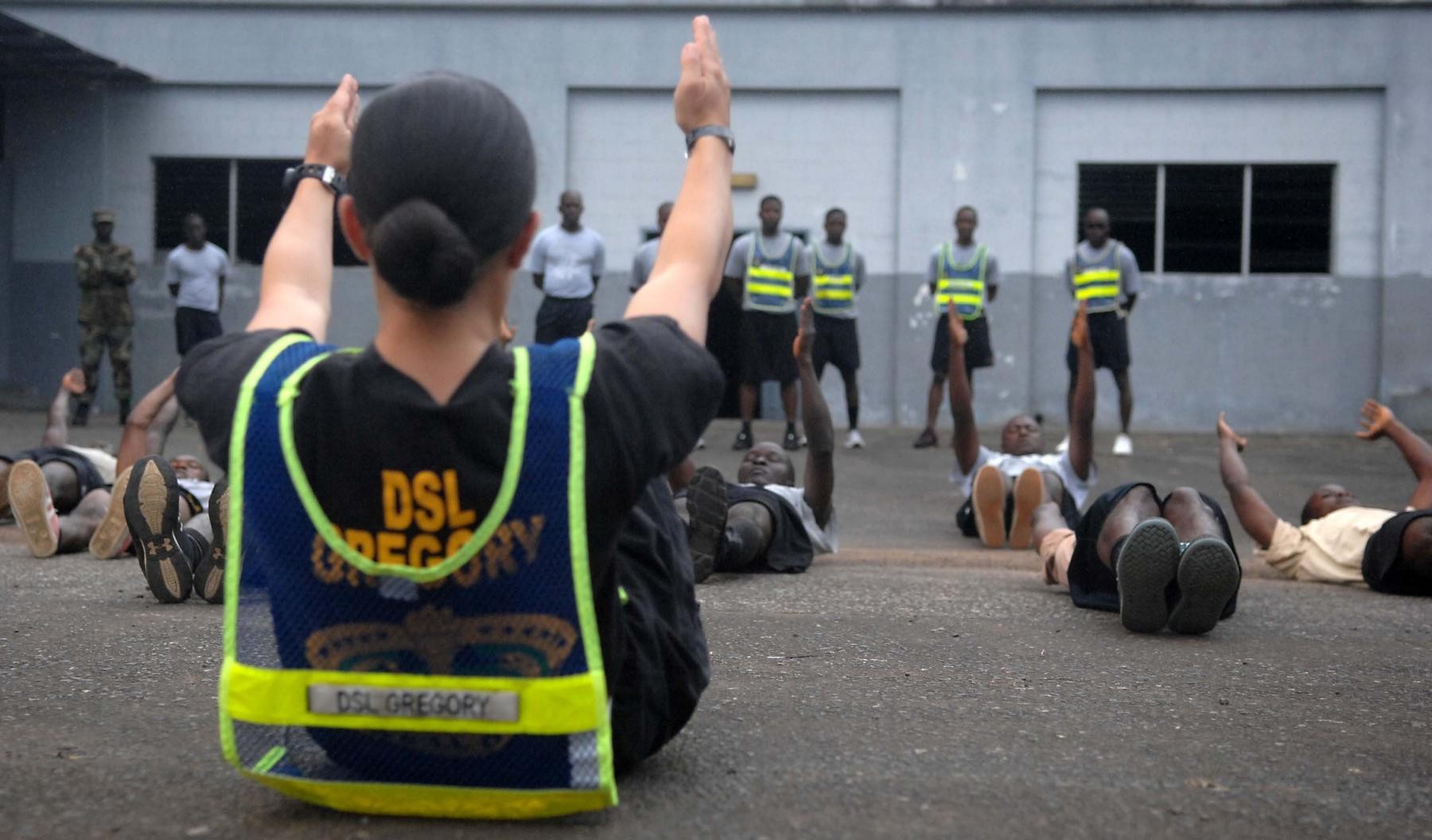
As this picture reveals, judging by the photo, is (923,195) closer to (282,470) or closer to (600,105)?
(600,105)

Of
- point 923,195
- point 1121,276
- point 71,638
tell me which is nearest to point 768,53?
point 923,195

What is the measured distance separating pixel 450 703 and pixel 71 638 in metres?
2.34

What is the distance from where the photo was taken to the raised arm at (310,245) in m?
2.30

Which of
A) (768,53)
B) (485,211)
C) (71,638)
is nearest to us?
(485,211)

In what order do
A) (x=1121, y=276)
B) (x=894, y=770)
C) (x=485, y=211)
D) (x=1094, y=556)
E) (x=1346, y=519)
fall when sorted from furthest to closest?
(x=1121, y=276)
(x=1346, y=519)
(x=1094, y=556)
(x=894, y=770)
(x=485, y=211)

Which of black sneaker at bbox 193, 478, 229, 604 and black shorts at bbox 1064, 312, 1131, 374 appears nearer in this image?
black sneaker at bbox 193, 478, 229, 604

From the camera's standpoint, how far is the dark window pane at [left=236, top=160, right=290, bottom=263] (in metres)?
15.9

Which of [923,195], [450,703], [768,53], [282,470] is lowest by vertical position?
[450,703]

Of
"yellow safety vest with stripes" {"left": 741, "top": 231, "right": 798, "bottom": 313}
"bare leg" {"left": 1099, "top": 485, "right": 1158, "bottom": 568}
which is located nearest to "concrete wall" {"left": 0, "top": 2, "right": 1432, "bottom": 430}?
"yellow safety vest with stripes" {"left": 741, "top": 231, "right": 798, "bottom": 313}

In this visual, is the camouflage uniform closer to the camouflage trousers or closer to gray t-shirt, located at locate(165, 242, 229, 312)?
the camouflage trousers

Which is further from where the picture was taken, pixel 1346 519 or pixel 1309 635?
pixel 1346 519

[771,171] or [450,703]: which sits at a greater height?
[771,171]

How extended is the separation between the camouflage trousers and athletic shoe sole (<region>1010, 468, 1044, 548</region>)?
10165 millimetres

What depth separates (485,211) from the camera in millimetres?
2035
